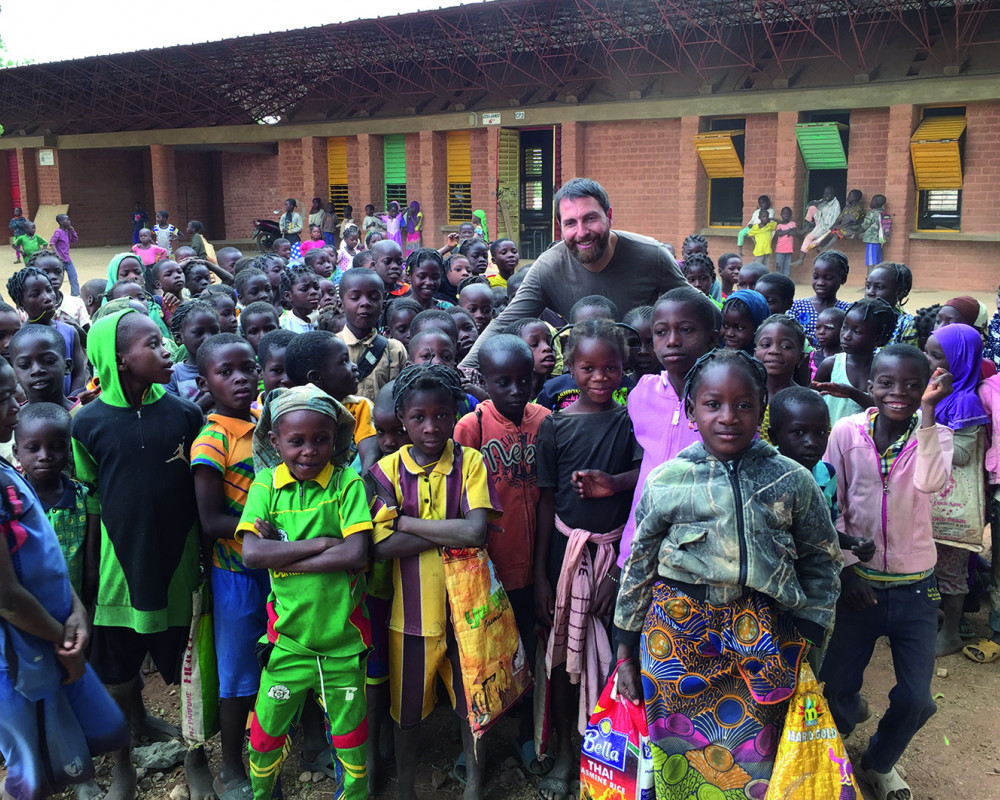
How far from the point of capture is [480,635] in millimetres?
2367

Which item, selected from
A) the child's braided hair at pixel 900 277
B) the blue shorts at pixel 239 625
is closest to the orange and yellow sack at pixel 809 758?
the blue shorts at pixel 239 625

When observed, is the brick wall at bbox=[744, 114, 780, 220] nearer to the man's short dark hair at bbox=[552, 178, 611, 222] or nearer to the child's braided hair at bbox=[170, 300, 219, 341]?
the man's short dark hair at bbox=[552, 178, 611, 222]

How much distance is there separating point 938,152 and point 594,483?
11461 millimetres

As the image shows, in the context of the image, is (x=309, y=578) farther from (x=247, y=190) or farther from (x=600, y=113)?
(x=247, y=190)

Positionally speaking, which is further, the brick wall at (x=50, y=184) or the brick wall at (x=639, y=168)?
the brick wall at (x=50, y=184)

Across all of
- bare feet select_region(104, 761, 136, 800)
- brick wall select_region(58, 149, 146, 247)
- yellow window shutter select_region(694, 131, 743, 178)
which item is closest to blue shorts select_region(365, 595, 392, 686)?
bare feet select_region(104, 761, 136, 800)

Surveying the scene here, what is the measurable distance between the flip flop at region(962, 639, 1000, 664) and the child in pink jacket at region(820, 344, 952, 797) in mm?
1150

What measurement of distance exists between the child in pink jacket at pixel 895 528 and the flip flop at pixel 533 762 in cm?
96

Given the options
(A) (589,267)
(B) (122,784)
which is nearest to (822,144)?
(A) (589,267)

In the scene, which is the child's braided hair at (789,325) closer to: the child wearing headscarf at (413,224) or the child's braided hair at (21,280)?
the child's braided hair at (21,280)

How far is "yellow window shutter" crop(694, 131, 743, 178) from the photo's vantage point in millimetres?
12914

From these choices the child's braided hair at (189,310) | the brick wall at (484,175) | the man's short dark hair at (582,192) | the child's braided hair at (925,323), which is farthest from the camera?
the brick wall at (484,175)

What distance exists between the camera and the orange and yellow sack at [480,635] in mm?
2342

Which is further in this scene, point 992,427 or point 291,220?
point 291,220
